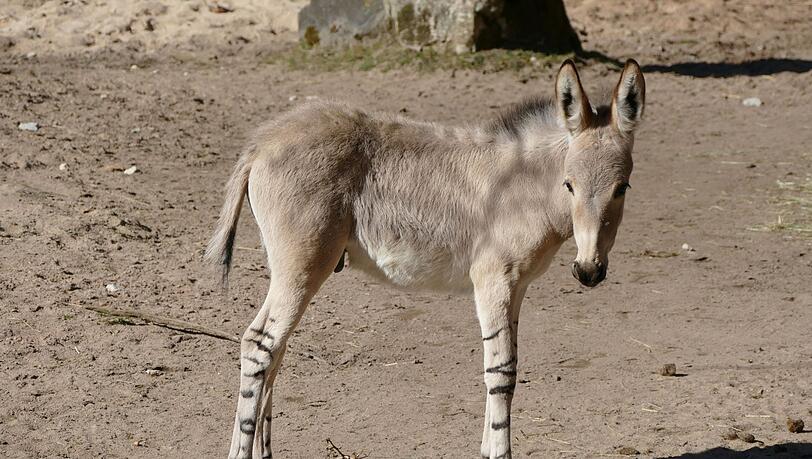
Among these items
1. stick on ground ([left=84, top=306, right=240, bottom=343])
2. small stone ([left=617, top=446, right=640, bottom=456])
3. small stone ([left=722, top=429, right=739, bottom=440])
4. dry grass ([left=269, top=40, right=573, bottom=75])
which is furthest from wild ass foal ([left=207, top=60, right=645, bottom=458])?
dry grass ([left=269, top=40, right=573, bottom=75])

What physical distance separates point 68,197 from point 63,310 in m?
2.13

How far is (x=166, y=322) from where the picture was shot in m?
7.48

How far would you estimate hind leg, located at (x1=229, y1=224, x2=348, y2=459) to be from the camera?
5.38 metres

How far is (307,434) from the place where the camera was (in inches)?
243

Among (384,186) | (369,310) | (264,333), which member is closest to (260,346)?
(264,333)

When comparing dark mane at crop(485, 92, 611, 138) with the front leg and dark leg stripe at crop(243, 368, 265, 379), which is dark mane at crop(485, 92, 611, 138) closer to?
the front leg

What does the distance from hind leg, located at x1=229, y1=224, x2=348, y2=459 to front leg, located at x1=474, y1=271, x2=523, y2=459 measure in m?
0.88

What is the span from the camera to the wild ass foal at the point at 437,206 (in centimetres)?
538

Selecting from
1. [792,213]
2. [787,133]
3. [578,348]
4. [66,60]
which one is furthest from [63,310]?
[787,133]

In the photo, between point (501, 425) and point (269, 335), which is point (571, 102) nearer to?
point (501, 425)

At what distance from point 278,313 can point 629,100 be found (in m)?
2.16

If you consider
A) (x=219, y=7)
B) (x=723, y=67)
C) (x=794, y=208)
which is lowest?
(x=723, y=67)

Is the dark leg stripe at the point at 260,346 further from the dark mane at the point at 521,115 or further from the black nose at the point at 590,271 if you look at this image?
the dark mane at the point at 521,115

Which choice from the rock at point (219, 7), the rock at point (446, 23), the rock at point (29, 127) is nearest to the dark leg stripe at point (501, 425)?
the rock at point (29, 127)
